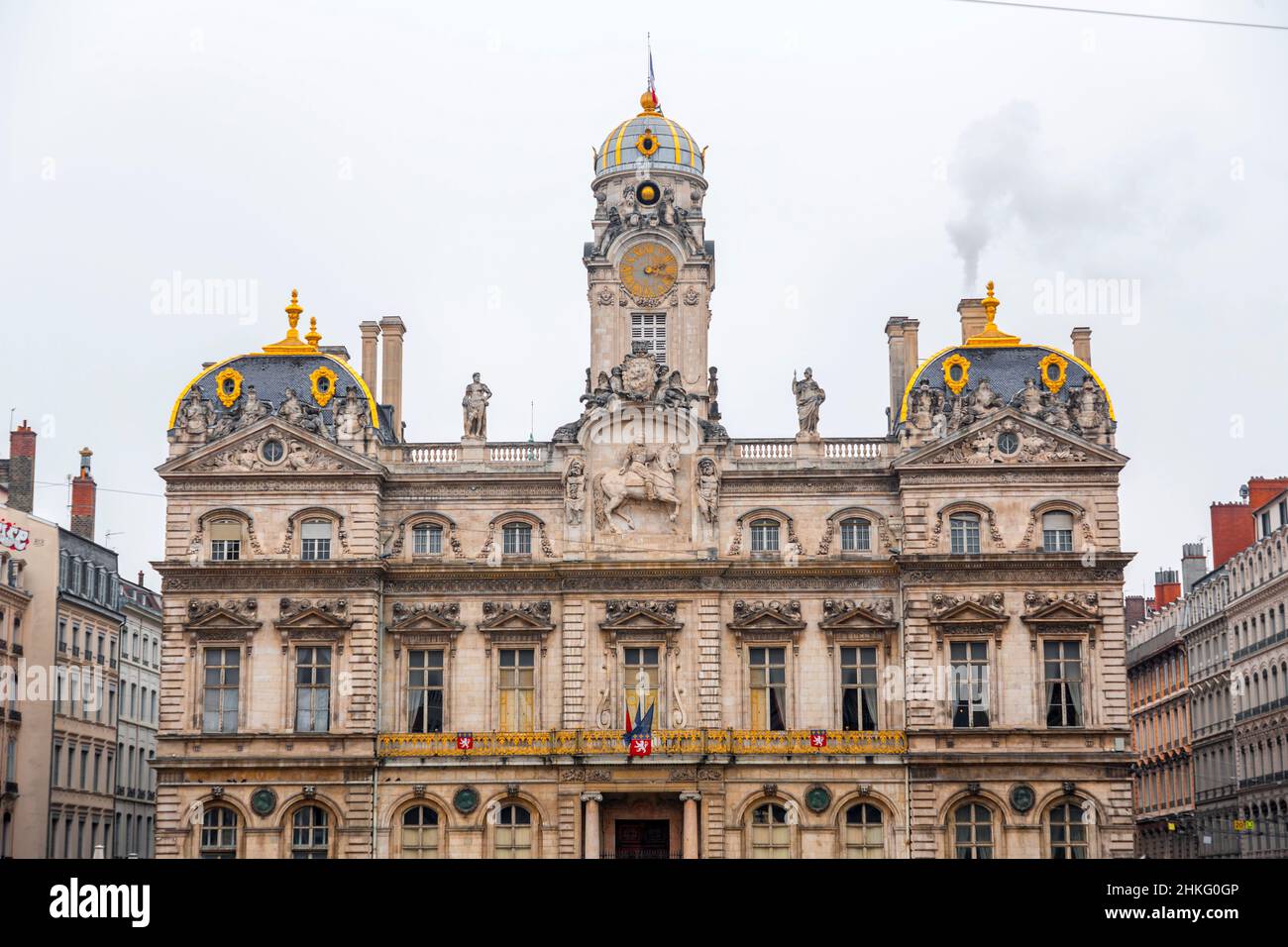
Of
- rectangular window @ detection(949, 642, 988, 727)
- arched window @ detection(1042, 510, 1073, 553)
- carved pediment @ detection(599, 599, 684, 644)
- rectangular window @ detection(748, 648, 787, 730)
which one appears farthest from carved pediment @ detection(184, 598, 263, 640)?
arched window @ detection(1042, 510, 1073, 553)

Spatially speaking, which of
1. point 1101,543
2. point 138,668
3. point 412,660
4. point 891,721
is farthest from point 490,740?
point 138,668

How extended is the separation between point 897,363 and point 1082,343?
6.98m

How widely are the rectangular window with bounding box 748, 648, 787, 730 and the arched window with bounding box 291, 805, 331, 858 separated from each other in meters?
15.4

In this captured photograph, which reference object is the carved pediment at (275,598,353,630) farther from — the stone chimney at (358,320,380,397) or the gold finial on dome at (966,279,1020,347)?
the gold finial on dome at (966,279,1020,347)

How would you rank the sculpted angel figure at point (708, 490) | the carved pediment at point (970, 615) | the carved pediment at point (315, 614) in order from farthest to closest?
the sculpted angel figure at point (708, 490) → the carved pediment at point (315, 614) → the carved pediment at point (970, 615)

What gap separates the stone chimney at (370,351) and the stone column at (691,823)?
1952 centimetres

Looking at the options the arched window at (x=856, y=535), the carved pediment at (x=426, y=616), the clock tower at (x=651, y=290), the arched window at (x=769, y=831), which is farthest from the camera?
the clock tower at (x=651, y=290)

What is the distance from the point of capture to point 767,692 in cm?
7150

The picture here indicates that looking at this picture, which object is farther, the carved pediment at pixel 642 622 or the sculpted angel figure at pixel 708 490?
the sculpted angel figure at pixel 708 490

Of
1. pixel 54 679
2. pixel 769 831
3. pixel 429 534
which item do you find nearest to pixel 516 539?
pixel 429 534

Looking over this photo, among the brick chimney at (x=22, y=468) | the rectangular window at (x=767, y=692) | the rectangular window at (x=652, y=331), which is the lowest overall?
the rectangular window at (x=767, y=692)

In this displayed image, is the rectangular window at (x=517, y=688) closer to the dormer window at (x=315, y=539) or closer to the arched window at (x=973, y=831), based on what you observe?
the dormer window at (x=315, y=539)

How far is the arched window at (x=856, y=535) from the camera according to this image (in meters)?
72.4

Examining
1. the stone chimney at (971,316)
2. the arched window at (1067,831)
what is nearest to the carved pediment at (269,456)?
the stone chimney at (971,316)
